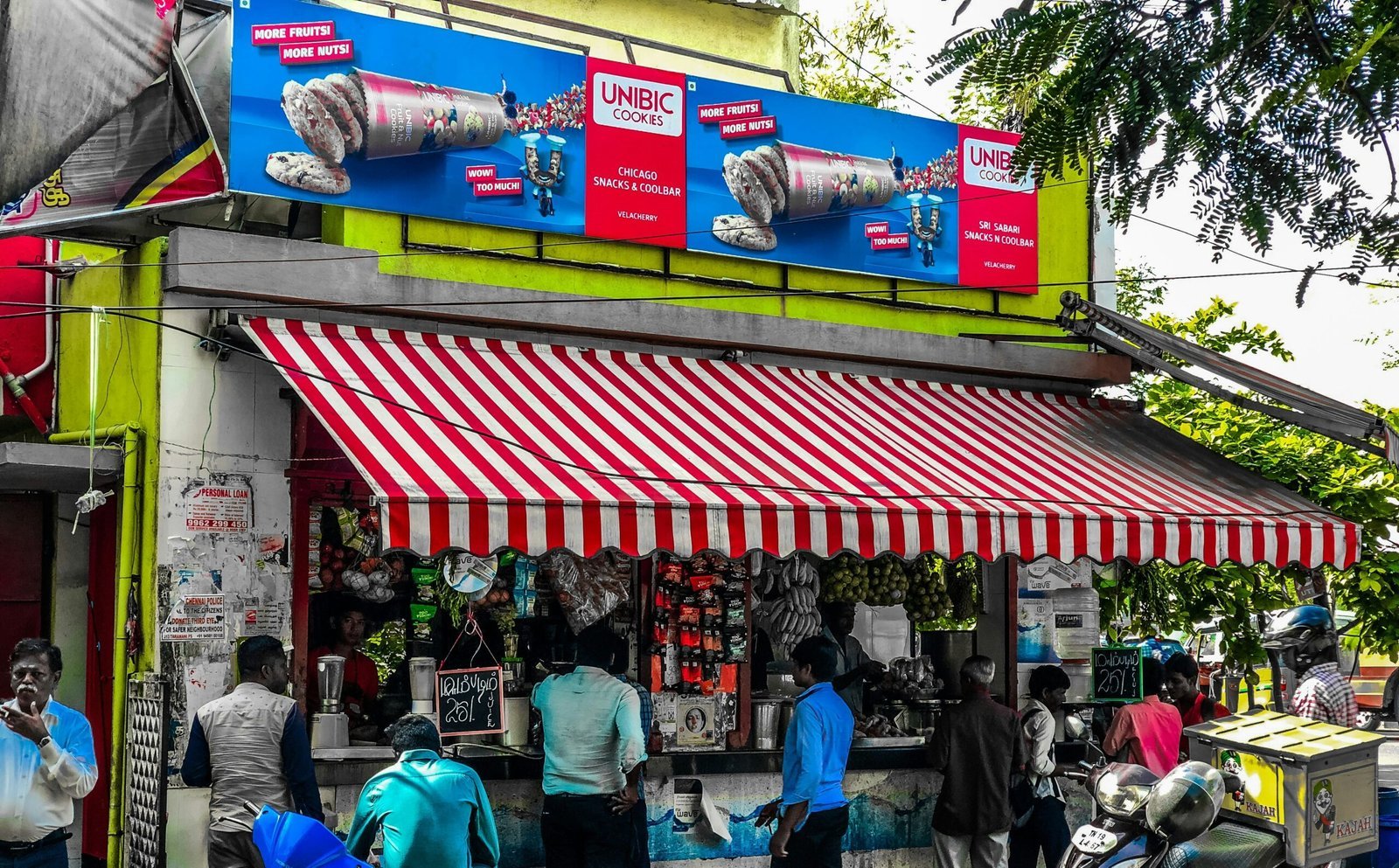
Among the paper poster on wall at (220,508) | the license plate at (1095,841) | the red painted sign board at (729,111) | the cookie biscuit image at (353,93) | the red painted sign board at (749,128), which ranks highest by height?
the red painted sign board at (729,111)

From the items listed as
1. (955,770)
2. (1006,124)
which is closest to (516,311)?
(955,770)

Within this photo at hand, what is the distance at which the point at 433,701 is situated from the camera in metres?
9.47

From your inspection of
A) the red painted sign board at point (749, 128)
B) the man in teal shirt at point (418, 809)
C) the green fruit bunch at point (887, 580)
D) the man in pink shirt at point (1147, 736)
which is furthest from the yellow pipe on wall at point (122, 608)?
the man in pink shirt at point (1147, 736)

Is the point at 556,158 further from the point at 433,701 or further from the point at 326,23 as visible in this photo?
the point at 433,701

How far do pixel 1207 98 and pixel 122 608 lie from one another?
21.8 ft

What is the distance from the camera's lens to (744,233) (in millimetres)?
10992

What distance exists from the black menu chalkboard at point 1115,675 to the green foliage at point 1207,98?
6.86 m

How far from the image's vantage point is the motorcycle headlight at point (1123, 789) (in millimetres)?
6727

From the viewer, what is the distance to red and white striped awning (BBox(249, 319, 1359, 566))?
26.9ft

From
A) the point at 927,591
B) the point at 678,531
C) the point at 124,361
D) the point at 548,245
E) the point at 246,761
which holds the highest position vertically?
the point at 548,245

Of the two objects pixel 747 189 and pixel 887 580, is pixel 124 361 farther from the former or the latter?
pixel 887 580

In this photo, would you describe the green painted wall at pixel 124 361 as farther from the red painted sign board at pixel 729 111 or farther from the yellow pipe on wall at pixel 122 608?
the red painted sign board at pixel 729 111

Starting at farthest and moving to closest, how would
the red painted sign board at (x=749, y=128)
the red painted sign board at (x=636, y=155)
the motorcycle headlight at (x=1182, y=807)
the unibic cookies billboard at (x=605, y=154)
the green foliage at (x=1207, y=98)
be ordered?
the red painted sign board at (x=749, y=128) → the red painted sign board at (x=636, y=155) → the unibic cookies billboard at (x=605, y=154) → the motorcycle headlight at (x=1182, y=807) → the green foliage at (x=1207, y=98)

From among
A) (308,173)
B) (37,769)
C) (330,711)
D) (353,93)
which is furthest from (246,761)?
(353,93)
